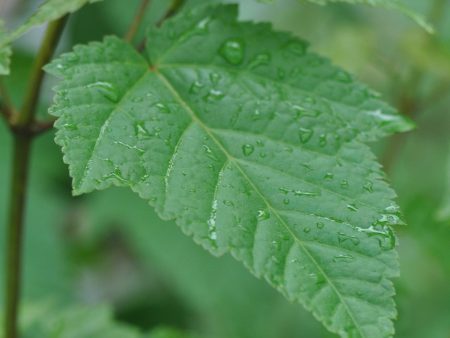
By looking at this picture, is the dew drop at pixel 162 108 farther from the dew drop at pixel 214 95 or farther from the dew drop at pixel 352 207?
the dew drop at pixel 352 207

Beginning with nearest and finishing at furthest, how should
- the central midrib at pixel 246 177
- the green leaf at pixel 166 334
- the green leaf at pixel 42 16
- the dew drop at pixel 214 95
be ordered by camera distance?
the central midrib at pixel 246 177 → the green leaf at pixel 42 16 → the dew drop at pixel 214 95 → the green leaf at pixel 166 334

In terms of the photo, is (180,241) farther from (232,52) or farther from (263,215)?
(263,215)

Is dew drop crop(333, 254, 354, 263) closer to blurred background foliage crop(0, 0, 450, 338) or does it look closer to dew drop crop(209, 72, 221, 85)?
dew drop crop(209, 72, 221, 85)

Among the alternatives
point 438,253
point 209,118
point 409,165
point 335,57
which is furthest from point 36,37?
point 209,118

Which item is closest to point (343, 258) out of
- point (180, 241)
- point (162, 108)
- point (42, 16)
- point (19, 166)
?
point (162, 108)

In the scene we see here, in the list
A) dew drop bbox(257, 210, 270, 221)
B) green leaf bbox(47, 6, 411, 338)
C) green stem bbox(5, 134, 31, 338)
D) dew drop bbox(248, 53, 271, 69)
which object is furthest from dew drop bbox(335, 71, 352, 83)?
green stem bbox(5, 134, 31, 338)

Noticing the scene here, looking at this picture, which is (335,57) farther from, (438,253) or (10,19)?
(10,19)

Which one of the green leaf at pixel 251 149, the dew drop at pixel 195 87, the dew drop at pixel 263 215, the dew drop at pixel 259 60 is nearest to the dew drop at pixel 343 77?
the green leaf at pixel 251 149
